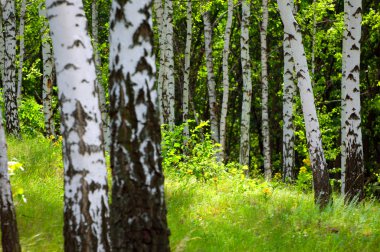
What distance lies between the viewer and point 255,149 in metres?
38.9

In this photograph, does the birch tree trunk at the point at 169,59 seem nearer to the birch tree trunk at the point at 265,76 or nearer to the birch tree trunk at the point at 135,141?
the birch tree trunk at the point at 265,76

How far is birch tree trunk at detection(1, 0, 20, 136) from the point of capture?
14.2 metres

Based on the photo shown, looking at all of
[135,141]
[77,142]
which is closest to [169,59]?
[77,142]

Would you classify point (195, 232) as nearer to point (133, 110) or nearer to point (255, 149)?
point (133, 110)

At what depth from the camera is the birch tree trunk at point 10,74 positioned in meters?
14.2

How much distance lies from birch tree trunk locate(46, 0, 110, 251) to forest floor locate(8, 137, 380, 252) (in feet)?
5.21

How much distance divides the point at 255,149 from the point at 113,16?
114 ft

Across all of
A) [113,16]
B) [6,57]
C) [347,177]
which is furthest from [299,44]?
[6,57]

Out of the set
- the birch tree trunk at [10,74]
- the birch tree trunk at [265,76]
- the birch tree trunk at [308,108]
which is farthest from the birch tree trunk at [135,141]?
the birch tree trunk at [265,76]

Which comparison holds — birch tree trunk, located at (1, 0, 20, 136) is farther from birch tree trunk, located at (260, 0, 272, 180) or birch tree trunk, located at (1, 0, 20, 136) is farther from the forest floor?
birch tree trunk, located at (260, 0, 272, 180)

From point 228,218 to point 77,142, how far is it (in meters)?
4.01

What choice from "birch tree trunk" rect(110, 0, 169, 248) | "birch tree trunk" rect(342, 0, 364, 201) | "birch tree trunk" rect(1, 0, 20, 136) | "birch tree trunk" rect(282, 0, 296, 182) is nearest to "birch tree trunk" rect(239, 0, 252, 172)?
"birch tree trunk" rect(282, 0, 296, 182)

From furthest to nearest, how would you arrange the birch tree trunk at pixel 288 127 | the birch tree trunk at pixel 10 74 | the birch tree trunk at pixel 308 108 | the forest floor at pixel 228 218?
the birch tree trunk at pixel 288 127 < the birch tree trunk at pixel 10 74 < the birch tree trunk at pixel 308 108 < the forest floor at pixel 228 218

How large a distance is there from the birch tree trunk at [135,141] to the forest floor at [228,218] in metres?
2.46
